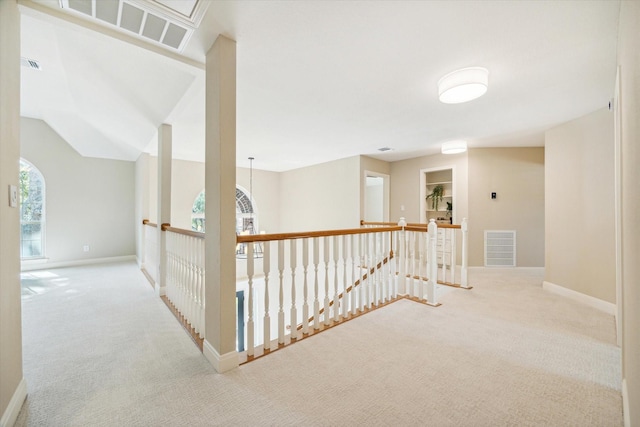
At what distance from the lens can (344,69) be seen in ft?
7.39

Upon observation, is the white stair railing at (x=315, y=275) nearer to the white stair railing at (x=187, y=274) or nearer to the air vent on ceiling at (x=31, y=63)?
the white stair railing at (x=187, y=274)

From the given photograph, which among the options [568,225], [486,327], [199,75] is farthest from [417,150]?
[199,75]

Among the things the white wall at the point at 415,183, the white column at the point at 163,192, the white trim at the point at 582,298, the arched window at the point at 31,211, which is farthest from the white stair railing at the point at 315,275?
the arched window at the point at 31,211

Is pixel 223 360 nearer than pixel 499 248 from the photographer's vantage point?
Yes

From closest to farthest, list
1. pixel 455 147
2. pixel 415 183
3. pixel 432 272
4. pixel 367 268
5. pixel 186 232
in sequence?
pixel 186 232
pixel 367 268
pixel 432 272
pixel 455 147
pixel 415 183

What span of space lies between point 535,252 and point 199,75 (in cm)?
609

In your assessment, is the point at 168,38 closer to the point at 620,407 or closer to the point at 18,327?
the point at 18,327

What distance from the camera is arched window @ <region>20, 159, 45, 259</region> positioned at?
4863mm

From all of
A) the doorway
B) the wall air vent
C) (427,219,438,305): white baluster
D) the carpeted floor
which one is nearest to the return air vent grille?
the carpeted floor

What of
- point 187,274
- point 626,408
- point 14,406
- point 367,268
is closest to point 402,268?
point 367,268

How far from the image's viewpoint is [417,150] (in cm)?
515

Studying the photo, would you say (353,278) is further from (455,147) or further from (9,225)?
(455,147)

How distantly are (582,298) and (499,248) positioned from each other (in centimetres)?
177

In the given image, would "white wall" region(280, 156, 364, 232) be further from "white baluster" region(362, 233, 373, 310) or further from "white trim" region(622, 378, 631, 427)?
"white trim" region(622, 378, 631, 427)
